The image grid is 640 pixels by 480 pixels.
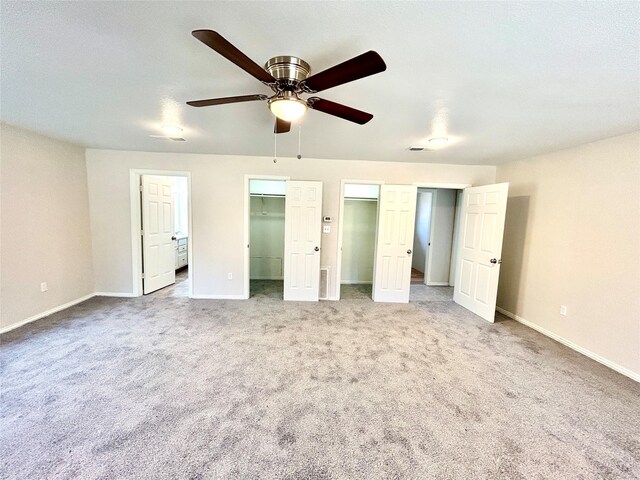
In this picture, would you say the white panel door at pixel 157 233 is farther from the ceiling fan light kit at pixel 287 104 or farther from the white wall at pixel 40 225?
the ceiling fan light kit at pixel 287 104

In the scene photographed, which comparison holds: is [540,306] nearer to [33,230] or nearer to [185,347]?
[185,347]

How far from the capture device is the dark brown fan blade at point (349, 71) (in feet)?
3.84

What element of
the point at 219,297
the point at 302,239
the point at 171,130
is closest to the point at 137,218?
the point at 219,297

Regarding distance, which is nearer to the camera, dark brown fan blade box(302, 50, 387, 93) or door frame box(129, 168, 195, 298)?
dark brown fan blade box(302, 50, 387, 93)

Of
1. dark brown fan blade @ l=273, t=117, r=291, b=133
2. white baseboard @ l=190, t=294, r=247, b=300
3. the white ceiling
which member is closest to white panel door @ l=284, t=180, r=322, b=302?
white baseboard @ l=190, t=294, r=247, b=300

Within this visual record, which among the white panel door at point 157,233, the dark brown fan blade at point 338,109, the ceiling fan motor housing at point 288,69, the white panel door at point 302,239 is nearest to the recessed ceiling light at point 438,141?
the dark brown fan blade at point 338,109

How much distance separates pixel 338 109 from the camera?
5.76 feet

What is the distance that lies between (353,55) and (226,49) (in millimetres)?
787

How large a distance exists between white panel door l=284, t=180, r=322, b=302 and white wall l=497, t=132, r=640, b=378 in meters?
3.12

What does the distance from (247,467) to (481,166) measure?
519 centimetres

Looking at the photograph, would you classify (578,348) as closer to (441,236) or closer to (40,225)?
(441,236)

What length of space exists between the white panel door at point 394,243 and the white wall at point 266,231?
90.4 inches

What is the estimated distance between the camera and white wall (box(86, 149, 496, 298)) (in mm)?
4242

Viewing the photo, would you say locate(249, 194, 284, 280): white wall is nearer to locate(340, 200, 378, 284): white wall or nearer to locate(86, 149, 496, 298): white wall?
locate(86, 149, 496, 298): white wall
